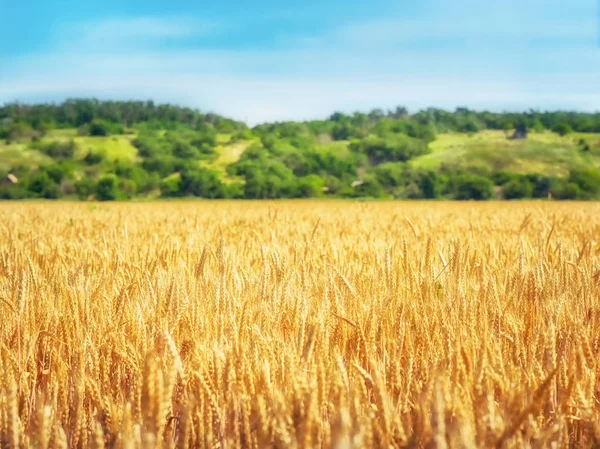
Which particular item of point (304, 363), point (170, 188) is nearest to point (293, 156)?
point (170, 188)

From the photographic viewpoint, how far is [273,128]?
114 m

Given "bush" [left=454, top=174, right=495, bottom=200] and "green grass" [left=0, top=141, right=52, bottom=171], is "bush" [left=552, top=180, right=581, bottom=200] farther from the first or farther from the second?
"green grass" [left=0, top=141, right=52, bottom=171]

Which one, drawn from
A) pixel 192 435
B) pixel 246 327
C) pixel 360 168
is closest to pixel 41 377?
pixel 246 327

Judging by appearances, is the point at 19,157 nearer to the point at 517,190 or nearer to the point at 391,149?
the point at 391,149

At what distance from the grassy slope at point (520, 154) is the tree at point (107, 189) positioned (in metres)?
37.0

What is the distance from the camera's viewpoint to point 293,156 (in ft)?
295

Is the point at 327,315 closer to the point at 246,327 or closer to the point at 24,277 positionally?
the point at 246,327

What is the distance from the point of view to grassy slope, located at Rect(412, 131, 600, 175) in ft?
260

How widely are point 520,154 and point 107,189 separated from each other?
165ft

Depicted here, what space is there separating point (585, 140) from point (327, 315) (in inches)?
3855

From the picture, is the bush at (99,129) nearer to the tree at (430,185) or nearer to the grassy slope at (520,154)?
the grassy slope at (520,154)

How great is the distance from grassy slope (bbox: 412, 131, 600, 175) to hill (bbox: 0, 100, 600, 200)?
0.68ft

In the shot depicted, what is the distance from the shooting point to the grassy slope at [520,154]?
79.2m

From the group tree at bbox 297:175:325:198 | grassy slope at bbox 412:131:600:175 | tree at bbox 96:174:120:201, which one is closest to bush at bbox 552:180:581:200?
grassy slope at bbox 412:131:600:175
